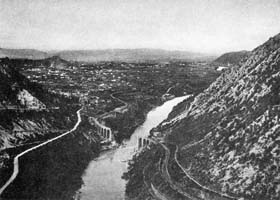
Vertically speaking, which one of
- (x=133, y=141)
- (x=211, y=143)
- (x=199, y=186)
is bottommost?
(x=133, y=141)

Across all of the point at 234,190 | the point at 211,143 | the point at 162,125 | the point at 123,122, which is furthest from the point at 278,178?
the point at 123,122

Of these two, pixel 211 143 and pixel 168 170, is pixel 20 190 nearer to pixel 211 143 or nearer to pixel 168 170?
pixel 168 170

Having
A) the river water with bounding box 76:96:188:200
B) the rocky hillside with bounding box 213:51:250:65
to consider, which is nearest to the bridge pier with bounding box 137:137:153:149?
the river water with bounding box 76:96:188:200

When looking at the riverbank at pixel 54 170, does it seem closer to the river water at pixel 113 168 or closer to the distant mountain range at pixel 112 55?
the river water at pixel 113 168

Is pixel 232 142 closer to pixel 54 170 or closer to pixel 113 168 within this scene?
pixel 54 170

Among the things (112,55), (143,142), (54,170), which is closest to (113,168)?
(143,142)

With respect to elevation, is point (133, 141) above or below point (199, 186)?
below

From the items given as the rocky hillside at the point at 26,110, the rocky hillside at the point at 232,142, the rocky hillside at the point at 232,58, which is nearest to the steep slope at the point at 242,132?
the rocky hillside at the point at 232,142
